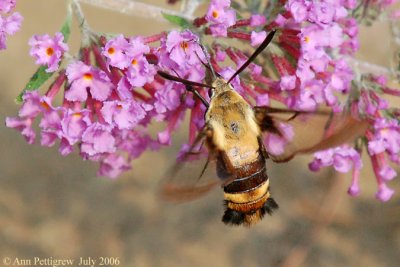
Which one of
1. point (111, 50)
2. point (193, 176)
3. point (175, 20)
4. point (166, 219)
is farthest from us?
point (166, 219)

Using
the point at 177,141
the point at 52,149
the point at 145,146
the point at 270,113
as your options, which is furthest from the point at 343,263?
the point at 270,113

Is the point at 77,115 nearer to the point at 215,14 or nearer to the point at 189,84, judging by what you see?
the point at 189,84

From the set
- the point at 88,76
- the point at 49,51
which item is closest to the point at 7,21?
the point at 49,51

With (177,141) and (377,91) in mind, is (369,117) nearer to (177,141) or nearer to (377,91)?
(377,91)

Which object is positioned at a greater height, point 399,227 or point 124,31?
point 124,31

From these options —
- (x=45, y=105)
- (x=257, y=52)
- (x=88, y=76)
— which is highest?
(x=257, y=52)
